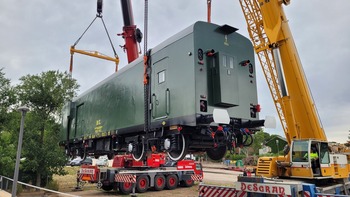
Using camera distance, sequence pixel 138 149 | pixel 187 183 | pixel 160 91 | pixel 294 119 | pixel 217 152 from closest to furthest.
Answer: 1. pixel 160 91
2. pixel 217 152
3. pixel 138 149
4. pixel 294 119
5. pixel 187 183

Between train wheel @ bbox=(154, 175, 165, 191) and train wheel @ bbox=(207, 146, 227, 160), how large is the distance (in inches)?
344

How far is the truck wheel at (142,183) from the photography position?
1570cm

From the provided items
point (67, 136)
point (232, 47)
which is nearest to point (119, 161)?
point (67, 136)

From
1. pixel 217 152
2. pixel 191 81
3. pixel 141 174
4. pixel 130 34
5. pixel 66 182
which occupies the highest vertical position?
pixel 130 34

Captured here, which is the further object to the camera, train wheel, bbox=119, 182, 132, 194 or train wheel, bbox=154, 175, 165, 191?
train wheel, bbox=154, 175, 165, 191

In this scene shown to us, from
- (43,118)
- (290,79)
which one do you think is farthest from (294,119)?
(43,118)

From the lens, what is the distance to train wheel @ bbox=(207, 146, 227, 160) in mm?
8009

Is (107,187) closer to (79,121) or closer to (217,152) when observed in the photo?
(79,121)

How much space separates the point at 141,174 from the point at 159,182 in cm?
139

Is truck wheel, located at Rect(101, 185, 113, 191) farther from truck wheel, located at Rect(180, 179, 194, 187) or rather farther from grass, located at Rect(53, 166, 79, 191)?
truck wheel, located at Rect(180, 179, 194, 187)

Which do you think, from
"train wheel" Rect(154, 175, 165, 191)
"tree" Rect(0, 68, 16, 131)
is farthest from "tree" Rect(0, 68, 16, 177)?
"train wheel" Rect(154, 175, 165, 191)

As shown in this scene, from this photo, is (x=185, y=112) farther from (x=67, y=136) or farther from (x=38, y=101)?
(x=38, y=101)

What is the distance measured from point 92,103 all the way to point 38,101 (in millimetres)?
9281

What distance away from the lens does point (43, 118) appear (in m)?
19.4
